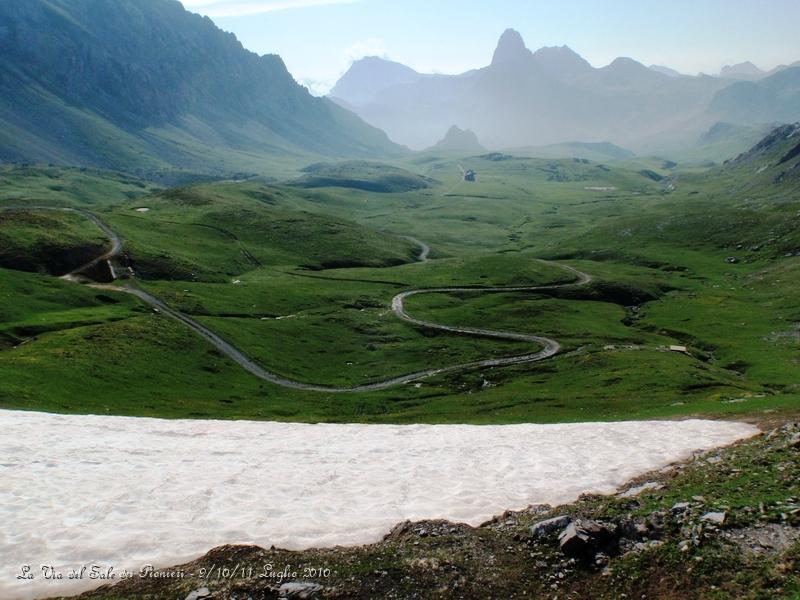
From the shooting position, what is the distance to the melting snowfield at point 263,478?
26594 mm

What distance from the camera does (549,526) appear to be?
25516 mm

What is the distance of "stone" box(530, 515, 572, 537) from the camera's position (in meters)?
25.3

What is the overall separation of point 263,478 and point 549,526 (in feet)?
53.9

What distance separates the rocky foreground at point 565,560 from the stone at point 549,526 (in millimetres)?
48

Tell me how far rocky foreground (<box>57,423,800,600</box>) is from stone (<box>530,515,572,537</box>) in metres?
0.05

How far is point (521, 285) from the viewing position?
178 metres

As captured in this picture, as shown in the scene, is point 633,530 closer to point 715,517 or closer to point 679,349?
point 715,517

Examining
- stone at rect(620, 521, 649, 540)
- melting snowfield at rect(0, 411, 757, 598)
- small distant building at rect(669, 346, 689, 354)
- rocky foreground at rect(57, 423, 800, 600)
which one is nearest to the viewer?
rocky foreground at rect(57, 423, 800, 600)

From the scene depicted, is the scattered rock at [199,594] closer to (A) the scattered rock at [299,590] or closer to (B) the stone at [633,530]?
(A) the scattered rock at [299,590]

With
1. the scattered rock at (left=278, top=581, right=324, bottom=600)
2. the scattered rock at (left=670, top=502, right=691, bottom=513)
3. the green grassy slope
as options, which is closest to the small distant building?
the green grassy slope

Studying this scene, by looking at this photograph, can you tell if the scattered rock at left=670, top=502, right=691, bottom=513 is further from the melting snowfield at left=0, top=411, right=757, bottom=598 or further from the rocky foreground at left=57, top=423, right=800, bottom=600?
the melting snowfield at left=0, top=411, right=757, bottom=598

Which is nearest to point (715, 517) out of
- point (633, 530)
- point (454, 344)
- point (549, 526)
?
point (633, 530)

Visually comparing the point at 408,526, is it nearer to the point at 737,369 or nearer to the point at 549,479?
the point at 549,479

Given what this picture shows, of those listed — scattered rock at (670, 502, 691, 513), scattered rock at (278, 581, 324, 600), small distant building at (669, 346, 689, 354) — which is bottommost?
small distant building at (669, 346, 689, 354)
